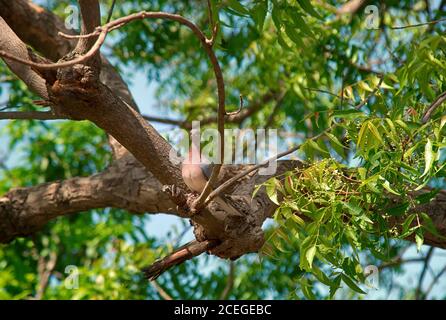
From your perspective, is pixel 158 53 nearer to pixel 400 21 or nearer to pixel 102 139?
pixel 102 139

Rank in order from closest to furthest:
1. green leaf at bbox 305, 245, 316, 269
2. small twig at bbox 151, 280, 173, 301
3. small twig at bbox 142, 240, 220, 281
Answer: green leaf at bbox 305, 245, 316, 269 → small twig at bbox 142, 240, 220, 281 → small twig at bbox 151, 280, 173, 301

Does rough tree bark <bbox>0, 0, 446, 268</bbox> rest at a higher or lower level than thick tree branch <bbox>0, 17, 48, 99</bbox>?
lower

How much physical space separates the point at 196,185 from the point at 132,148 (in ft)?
1.05

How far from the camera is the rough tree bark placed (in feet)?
10.7

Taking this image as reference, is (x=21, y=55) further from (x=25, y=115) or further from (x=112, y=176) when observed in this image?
(x=112, y=176)

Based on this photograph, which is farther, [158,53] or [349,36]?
[158,53]

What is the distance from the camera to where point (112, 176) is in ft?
14.7

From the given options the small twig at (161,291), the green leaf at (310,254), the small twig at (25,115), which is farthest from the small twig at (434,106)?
the small twig at (161,291)

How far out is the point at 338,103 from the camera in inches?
169

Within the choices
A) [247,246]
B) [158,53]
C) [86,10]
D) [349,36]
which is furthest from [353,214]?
[158,53]

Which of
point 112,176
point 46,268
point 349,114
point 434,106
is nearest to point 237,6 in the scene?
point 349,114

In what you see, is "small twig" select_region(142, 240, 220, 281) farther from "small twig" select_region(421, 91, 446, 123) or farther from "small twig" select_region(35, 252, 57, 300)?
"small twig" select_region(35, 252, 57, 300)

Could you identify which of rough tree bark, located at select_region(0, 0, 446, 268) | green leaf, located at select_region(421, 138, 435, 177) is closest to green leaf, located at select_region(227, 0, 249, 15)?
rough tree bark, located at select_region(0, 0, 446, 268)

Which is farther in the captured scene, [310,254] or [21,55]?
[21,55]
